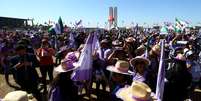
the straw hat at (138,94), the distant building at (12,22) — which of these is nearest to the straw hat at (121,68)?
the straw hat at (138,94)

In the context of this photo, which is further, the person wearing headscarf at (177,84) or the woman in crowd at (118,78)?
the person wearing headscarf at (177,84)

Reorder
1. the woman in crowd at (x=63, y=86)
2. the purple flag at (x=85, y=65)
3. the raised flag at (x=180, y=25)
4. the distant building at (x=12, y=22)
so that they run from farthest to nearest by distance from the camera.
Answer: the distant building at (x=12, y=22), the raised flag at (x=180, y=25), the purple flag at (x=85, y=65), the woman in crowd at (x=63, y=86)

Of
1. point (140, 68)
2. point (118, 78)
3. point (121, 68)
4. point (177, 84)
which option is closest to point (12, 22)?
point (177, 84)

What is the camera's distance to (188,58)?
10.7 m

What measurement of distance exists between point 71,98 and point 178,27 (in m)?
23.1

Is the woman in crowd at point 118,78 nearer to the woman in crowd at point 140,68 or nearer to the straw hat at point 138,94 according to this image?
the woman in crowd at point 140,68

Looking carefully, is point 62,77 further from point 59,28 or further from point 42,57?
point 59,28

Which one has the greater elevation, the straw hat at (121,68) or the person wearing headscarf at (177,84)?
the straw hat at (121,68)

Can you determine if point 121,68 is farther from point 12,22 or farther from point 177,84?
point 12,22

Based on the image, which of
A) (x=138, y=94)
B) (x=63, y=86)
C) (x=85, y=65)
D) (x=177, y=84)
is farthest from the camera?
(x=85, y=65)

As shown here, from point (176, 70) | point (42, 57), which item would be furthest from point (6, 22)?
point (176, 70)

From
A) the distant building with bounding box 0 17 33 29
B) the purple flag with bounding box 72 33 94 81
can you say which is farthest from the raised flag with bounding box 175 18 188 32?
the distant building with bounding box 0 17 33 29

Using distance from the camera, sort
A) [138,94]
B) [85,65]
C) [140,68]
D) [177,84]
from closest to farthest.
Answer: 1. [138,94]
2. [140,68]
3. [177,84]
4. [85,65]

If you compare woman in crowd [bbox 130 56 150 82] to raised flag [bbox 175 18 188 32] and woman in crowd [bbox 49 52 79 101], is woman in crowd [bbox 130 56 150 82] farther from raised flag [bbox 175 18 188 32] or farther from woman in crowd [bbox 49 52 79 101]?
raised flag [bbox 175 18 188 32]
